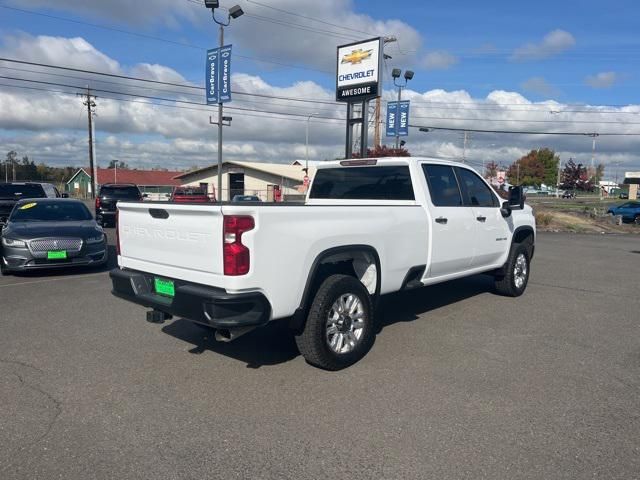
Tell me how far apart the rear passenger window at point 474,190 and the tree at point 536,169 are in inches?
3864

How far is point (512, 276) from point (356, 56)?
14545 mm

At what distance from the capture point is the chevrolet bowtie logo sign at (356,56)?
19.8m

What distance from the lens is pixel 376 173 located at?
250 inches

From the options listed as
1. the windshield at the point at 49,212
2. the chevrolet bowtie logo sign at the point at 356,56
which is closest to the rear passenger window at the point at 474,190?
the windshield at the point at 49,212

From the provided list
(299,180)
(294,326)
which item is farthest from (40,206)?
(299,180)

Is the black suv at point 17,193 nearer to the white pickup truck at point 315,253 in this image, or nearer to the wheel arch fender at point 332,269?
the white pickup truck at point 315,253

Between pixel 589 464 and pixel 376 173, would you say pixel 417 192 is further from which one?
pixel 589 464

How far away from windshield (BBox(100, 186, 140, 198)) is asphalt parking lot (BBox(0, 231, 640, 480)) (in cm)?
1438

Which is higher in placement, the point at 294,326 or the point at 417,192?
the point at 417,192

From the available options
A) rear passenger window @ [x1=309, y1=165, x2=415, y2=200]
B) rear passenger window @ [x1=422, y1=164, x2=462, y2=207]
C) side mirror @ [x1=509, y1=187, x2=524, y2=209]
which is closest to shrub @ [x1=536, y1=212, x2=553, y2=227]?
side mirror @ [x1=509, y1=187, x2=524, y2=209]

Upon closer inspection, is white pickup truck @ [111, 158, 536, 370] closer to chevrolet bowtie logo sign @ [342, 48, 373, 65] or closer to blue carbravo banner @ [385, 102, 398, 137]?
chevrolet bowtie logo sign @ [342, 48, 373, 65]

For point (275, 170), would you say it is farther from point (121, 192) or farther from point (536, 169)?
point (536, 169)

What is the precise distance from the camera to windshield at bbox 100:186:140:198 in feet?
67.2

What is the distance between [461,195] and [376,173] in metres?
1.17
